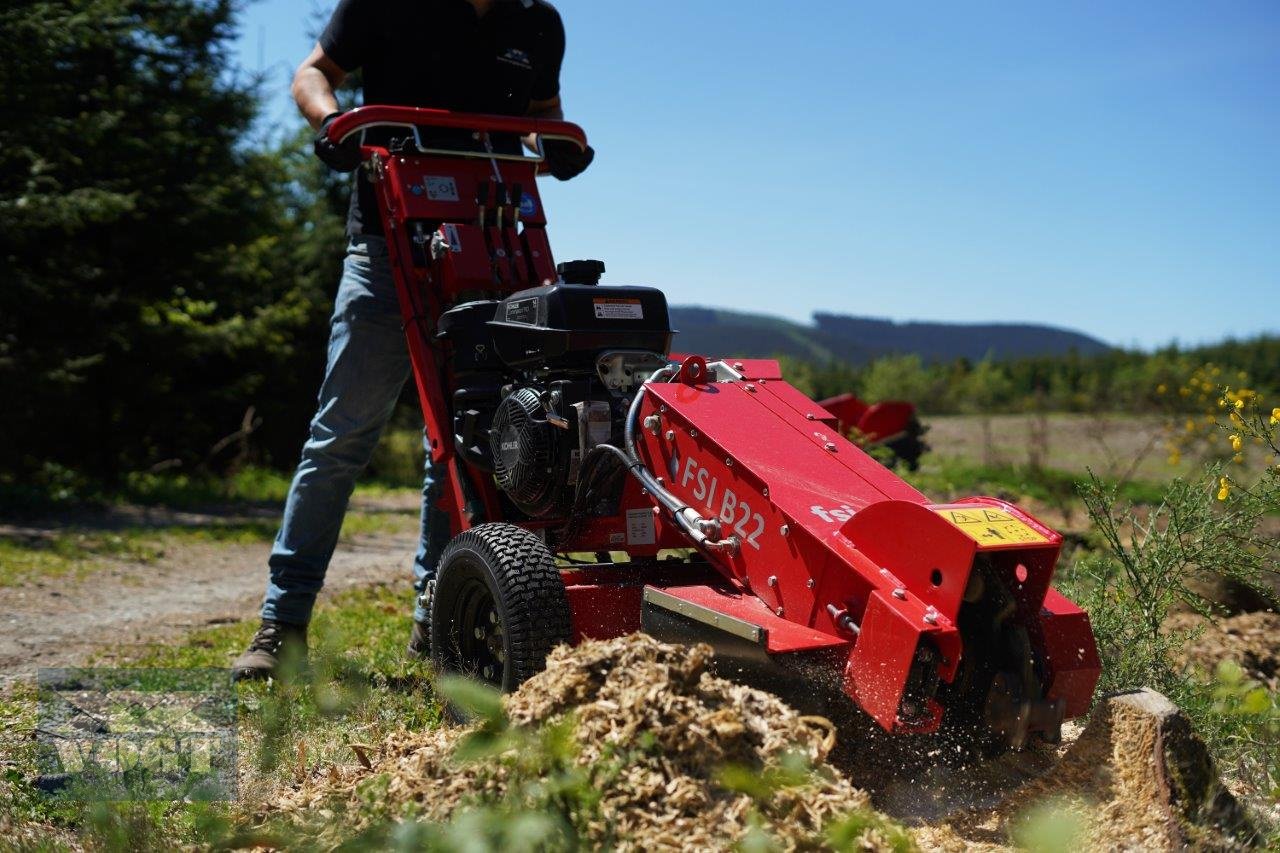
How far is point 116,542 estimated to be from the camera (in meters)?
7.98

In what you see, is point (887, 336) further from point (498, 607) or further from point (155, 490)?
point (498, 607)

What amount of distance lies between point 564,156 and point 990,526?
2.49m

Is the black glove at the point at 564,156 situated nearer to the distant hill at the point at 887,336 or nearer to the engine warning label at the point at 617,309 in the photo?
the engine warning label at the point at 617,309

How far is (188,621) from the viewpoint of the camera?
18.1 feet

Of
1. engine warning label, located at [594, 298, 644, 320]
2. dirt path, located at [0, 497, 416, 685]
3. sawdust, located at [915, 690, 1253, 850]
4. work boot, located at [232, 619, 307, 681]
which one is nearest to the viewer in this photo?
sawdust, located at [915, 690, 1253, 850]

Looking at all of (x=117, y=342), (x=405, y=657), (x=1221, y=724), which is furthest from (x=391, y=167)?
(x=117, y=342)

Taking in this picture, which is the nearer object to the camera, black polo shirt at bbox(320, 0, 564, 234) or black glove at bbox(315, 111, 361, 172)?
black glove at bbox(315, 111, 361, 172)

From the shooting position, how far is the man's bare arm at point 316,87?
4254 millimetres

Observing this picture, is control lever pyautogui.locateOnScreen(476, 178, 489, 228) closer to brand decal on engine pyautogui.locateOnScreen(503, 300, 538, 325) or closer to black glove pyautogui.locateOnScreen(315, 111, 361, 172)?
black glove pyautogui.locateOnScreen(315, 111, 361, 172)

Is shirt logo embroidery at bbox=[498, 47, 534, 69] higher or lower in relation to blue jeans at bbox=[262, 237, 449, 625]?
higher

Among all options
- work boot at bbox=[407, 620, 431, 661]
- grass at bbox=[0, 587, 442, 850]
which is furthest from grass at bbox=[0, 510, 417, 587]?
work boot at bbox=[407, 620, 431, 661]

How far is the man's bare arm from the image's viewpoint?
14.0ft

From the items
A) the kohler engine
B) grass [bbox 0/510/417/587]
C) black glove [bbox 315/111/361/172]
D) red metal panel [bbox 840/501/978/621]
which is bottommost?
grass [bbox 0/510/417/587]

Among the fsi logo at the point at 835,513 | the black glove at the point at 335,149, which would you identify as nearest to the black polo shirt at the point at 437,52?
the black glove at the point at 335,149
